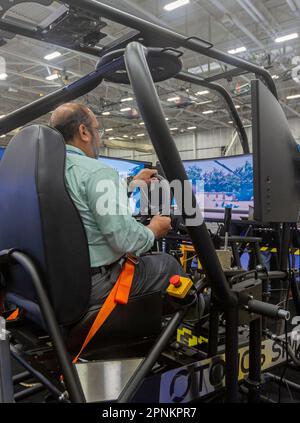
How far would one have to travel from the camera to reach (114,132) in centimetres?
1736

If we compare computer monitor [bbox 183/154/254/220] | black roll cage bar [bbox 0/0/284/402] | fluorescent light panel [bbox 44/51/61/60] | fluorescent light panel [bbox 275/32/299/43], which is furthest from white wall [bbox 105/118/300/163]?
black roll cage bar [bbox 0/0/284/402]

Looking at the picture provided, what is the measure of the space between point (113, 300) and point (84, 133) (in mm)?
688

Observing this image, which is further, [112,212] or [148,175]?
[148,175]

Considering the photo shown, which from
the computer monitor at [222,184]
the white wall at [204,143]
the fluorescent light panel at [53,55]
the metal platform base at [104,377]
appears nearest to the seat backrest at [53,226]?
the metal platform base at [104,377]

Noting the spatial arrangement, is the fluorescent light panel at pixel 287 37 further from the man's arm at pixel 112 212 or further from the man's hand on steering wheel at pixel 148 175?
the man's arm at pixel 112 212

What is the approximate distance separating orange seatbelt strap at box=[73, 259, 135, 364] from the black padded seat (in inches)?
1.1

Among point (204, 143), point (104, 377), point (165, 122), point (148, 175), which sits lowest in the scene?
point (104, 377)

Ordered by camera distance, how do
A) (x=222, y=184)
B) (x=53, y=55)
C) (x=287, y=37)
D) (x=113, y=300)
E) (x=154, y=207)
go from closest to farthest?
1. (x=113, y=300)
2. (x=154, y=207)
3. (x=222, y=184)
4. (x=287, y=37)
5. (x=53, y=55)

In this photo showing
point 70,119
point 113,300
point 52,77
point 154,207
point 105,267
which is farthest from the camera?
point 52,77

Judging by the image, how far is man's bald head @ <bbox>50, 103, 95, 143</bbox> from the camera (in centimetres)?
140

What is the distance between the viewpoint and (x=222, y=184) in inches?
185

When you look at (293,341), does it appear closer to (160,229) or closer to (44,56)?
(160,229)

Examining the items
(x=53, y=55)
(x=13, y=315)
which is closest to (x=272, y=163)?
(x=13, y=315)

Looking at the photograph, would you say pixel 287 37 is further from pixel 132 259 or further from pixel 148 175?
pixel 132 259
